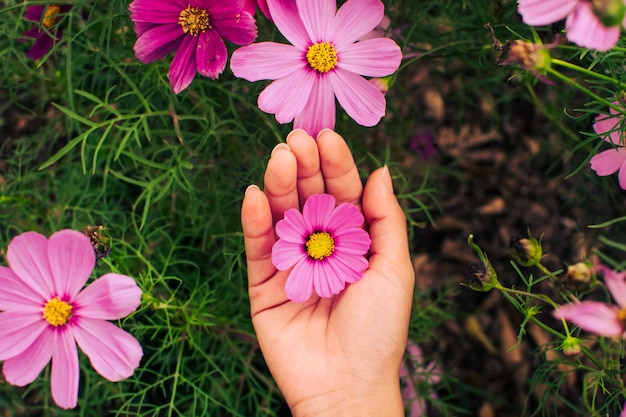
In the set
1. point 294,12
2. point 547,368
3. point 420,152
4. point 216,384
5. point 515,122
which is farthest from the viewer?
point 515,122

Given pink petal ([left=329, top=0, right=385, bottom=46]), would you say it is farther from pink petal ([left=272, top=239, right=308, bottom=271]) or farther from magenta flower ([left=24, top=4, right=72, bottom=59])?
magenta flower ([left=24, top=4, right=72, bottom=59])

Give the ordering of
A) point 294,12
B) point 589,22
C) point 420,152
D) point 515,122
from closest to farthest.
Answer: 1. point 589,22
2. point 294,12
3. point 420,152
4. point 515,122

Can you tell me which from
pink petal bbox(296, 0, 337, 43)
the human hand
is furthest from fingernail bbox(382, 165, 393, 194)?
pink petal bbox(296, 0, 337, 43)

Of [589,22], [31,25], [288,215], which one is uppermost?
[589,22]

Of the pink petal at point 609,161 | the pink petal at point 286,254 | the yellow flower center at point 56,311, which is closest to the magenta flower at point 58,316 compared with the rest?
the yellow flower center at point 56,311

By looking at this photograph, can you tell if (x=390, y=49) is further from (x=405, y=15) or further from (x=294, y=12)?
(x=405, y=15)

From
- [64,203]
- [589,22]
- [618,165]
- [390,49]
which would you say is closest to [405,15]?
[390,49]

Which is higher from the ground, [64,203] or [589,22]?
[589,22]
